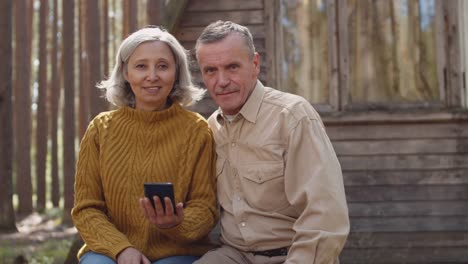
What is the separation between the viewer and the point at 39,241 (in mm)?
10617

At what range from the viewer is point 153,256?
319cm

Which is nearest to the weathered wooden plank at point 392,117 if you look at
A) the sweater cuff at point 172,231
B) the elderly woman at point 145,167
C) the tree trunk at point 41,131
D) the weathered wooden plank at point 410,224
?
the weathered wooden plank at point 410,224

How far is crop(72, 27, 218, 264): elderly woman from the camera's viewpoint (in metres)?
3.20

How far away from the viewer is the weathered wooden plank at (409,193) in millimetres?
5668

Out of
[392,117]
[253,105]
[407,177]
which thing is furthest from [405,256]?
[253,105]

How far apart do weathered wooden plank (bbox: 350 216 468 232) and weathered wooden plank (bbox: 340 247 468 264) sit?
0.18 metres

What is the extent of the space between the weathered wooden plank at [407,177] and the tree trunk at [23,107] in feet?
32.5

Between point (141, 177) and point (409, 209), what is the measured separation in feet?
10.5

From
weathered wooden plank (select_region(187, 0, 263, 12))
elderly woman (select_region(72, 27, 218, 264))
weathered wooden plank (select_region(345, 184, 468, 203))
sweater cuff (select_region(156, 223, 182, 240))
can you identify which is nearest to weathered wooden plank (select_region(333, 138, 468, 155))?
weathered wooden plank (select_region(345, 184, 468, 203))

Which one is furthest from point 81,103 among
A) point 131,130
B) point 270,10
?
point 131,130

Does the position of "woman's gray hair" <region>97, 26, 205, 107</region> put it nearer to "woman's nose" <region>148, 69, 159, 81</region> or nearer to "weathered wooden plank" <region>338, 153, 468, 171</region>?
"woman's nose" <region>148, 69, 159, 81</region>

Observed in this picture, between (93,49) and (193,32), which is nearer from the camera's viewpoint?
(193,32)

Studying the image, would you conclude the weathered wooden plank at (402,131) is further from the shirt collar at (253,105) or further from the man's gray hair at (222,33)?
the man's gray hair at (222,33)

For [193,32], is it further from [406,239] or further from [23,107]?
[23,107]
